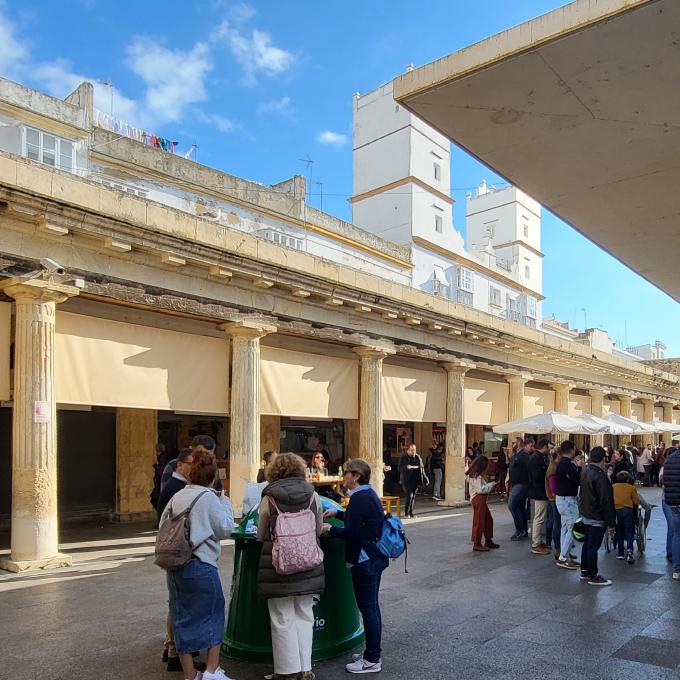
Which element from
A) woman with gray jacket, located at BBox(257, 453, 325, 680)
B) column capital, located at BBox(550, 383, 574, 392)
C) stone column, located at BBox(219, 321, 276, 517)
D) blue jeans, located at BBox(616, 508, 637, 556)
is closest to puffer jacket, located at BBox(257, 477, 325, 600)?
woman with gray jacket, located at BBox(257, 453, 325, 680)

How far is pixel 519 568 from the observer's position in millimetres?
8977

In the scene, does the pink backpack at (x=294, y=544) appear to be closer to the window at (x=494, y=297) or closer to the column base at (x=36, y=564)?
Answer: the column base at (x=36, y=564)

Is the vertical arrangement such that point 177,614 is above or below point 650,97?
below

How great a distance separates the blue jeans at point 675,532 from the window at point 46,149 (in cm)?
1676

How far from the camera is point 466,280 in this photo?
36.5 m

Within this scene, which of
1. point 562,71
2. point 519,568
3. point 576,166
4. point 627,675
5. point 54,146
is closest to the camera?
point 562,71

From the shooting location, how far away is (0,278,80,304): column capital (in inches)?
358

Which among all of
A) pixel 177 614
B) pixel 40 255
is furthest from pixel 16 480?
pixel 177 614

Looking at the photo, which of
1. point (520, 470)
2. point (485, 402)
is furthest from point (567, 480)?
point (485, 402)

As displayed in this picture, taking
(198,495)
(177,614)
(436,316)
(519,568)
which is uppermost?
(436,316)

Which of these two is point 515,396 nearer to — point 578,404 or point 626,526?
point 578,404

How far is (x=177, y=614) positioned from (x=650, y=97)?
470 cm

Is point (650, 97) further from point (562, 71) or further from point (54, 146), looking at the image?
point (54, 146)

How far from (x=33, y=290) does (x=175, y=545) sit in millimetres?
6090
